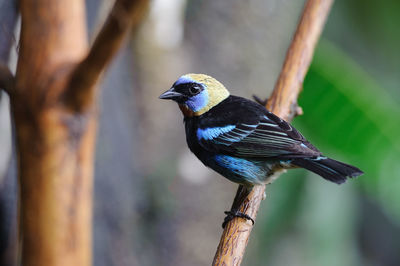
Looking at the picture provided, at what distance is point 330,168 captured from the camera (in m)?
2.24

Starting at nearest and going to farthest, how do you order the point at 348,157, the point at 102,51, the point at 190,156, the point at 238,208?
the point at 102,51, the point at 238,208, the point at 348,157, the point at 190,156

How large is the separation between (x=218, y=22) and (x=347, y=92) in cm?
175

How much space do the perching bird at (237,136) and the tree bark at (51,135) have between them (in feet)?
1.52

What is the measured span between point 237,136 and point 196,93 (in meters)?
0.32

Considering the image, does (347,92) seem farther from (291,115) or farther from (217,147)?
(217,147)

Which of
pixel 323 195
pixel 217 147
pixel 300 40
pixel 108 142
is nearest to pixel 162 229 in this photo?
pixel 108 142

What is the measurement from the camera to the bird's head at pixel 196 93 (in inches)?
106

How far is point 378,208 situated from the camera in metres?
6.56

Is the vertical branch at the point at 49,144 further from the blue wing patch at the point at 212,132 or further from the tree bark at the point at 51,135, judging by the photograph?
the blue wing patch at the point at 212,132

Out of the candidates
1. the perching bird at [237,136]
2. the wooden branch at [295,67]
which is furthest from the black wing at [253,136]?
the wooden branch at [295,67]

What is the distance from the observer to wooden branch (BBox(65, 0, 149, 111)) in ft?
6.10

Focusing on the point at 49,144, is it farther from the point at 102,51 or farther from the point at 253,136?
the point at 253,136

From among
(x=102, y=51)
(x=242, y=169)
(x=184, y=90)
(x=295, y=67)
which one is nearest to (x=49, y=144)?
(x=102, y=51)

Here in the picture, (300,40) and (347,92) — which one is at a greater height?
(347,92)
